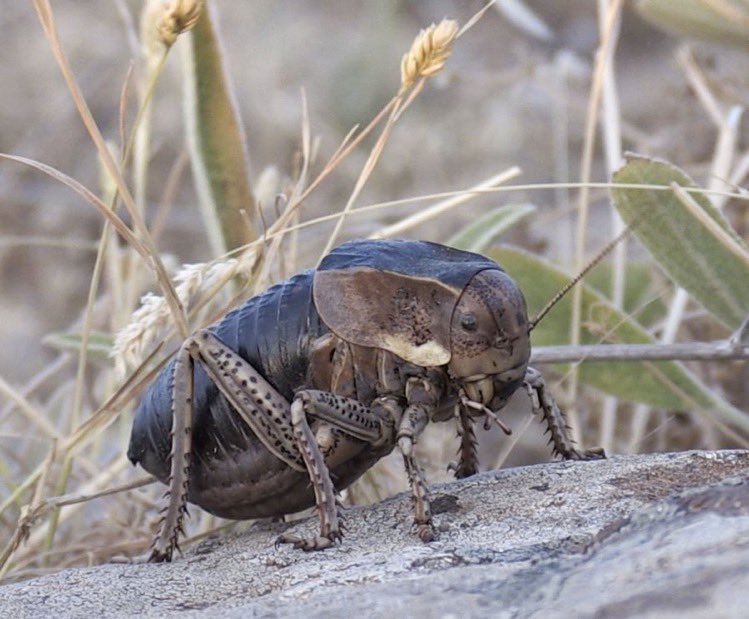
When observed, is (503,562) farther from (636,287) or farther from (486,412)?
(636,287)

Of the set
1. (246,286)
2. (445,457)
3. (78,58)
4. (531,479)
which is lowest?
(445,457)

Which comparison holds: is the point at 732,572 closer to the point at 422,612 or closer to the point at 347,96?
the point at 422,612

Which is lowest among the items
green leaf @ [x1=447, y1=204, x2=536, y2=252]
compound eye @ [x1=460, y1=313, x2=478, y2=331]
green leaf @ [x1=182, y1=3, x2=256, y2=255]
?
compound eye @ [x1=460, y1=313, x2=478, y2=331]

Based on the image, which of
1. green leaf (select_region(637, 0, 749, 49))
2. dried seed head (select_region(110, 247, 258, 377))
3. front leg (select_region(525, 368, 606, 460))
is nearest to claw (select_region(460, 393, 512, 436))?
front leg (select_region(525, 368, 606, 460))

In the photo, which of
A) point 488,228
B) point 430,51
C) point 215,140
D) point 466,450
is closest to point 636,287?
point 488,228

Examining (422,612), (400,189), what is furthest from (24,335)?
(422,612)

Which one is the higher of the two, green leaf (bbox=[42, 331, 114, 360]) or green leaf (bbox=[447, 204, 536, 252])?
green leaf (bbox=[447, 204, 536, 252])

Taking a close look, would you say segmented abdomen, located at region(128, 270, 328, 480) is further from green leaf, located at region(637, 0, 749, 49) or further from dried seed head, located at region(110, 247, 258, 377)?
green leaf, located at region(637, 0, 749, 49)
